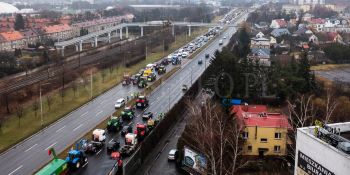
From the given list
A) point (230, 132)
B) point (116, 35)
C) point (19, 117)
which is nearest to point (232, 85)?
point (230, 132)

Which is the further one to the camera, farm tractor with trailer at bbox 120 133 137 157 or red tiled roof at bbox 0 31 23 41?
red tiled roof at bbox 0 31 23 41

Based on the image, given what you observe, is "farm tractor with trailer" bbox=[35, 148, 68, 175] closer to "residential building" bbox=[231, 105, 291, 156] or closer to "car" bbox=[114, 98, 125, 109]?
"residential building" bbox=[231, 105, 291, 156]

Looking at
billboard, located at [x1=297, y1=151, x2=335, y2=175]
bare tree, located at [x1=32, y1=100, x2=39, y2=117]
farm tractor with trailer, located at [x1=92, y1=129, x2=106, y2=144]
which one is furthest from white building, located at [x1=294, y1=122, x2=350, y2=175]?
bare tree, located at [x1=32, y1=100, x2=39, y2=117]

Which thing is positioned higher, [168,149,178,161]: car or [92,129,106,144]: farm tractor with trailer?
[92,129,106,144]: farm tractor with trailer

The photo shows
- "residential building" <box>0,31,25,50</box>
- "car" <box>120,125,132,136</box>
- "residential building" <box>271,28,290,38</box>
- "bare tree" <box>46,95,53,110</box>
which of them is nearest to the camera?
"car" <box>120,125,132,136</box>

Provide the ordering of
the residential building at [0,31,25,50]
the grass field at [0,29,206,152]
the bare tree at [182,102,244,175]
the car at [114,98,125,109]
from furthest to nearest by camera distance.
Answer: the residential building at [0,31,25,50], the car at [114,98,125,109], the grass field at [0,29,206,152], the bare tree at [182,102,244,175]

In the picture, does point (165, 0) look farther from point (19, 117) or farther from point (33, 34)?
point (19, 117)
